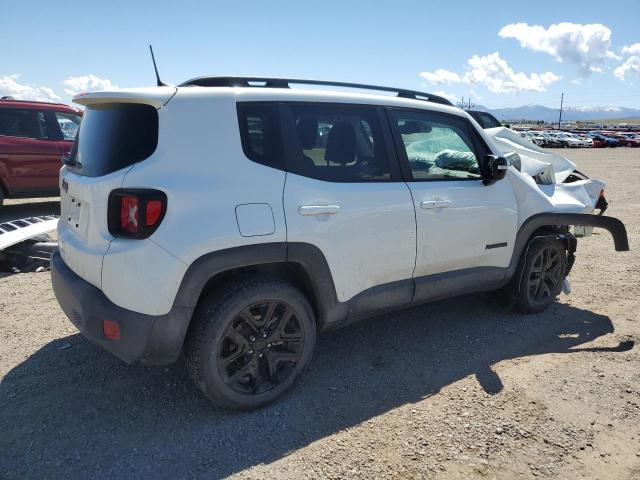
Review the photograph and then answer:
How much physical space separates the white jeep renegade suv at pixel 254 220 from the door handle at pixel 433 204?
11 millimetres

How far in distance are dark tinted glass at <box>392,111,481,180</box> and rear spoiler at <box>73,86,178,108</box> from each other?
1.56m

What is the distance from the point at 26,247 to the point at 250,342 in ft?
12.4

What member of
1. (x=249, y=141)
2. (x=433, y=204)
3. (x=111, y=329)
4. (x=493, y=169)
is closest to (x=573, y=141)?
(x=493, y=169)

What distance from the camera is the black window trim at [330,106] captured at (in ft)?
9.53

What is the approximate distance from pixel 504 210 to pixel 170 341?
2.70 m

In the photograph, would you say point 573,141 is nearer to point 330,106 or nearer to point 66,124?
point 66,124

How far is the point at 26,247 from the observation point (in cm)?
541

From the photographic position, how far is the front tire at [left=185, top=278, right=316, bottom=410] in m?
2.71

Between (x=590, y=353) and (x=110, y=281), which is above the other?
(x=110, y=281)

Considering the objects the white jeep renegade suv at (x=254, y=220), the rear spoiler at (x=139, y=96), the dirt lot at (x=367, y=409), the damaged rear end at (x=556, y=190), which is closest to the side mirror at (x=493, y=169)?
the white jeep renegade suv at (x=254, y=220)

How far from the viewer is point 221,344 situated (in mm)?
2771

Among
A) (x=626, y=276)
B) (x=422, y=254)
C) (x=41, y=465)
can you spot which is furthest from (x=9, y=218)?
(x=626, y=276)

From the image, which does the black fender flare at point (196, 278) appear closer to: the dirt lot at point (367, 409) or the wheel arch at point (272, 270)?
the wheel arch at point (272, 270)

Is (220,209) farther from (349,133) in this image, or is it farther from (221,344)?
(349,133)
